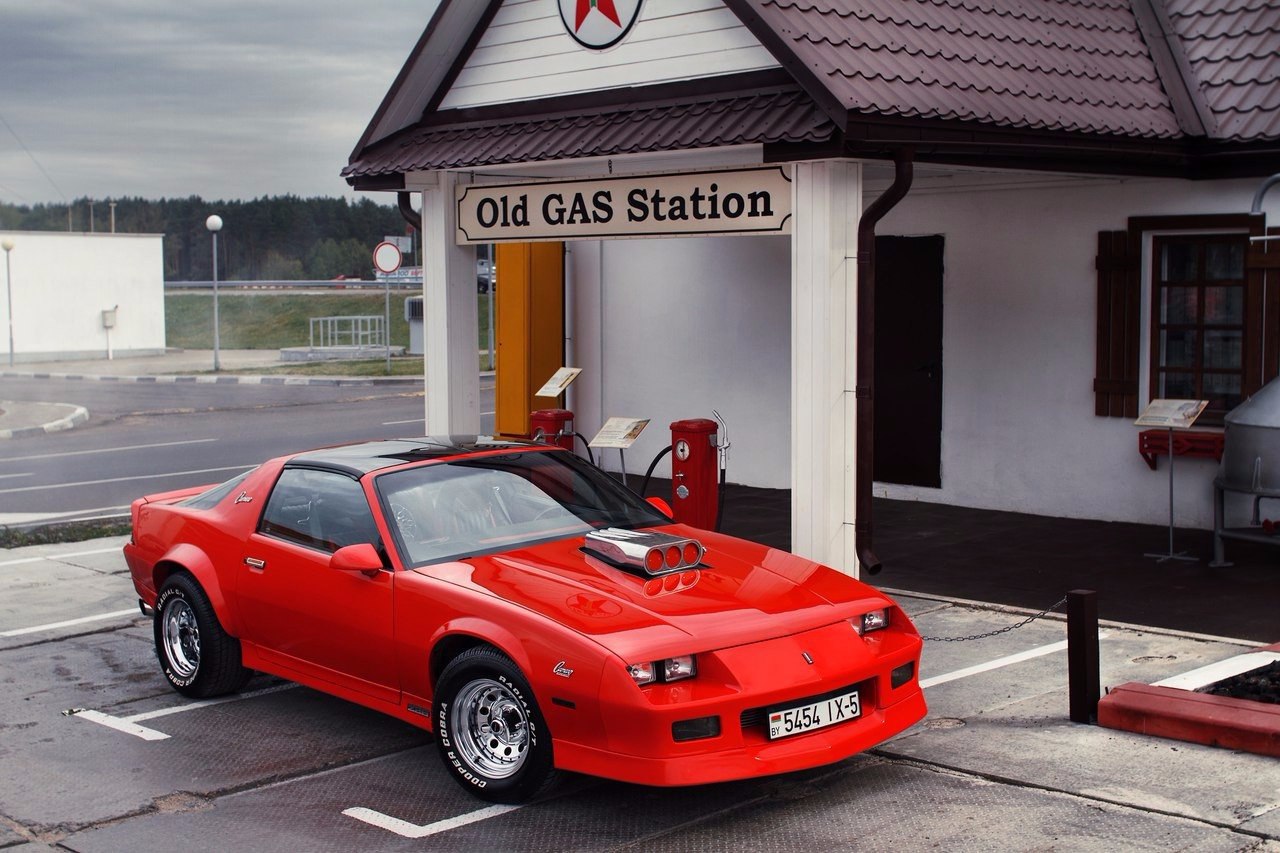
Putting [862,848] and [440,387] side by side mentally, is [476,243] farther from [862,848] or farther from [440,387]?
[862,848]

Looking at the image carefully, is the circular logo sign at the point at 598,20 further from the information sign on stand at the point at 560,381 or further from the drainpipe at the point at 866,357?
the information sign on stand at the point at 560,381

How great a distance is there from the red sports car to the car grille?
1cm

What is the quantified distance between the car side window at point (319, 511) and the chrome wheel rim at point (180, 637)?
0.76m

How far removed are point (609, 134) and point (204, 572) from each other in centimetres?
393

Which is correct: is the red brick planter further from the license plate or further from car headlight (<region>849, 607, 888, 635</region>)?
the license plate

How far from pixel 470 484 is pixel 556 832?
1.87 metres

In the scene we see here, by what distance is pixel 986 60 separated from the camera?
367 inches

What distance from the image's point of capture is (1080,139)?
937 cm

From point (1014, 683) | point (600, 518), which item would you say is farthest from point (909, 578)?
point (600, 518)

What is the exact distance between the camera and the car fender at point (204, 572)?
7254mm

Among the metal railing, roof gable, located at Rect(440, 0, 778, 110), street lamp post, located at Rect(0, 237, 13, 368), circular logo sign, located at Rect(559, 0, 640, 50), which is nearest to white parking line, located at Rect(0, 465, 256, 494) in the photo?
roof gable, located at Rect(440, 0, 778, 110)

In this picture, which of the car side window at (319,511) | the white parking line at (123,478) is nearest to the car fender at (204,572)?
the car side window at (319,511)

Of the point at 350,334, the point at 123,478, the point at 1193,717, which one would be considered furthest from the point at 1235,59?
the point at 350,334

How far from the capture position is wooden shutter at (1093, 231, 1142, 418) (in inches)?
448
